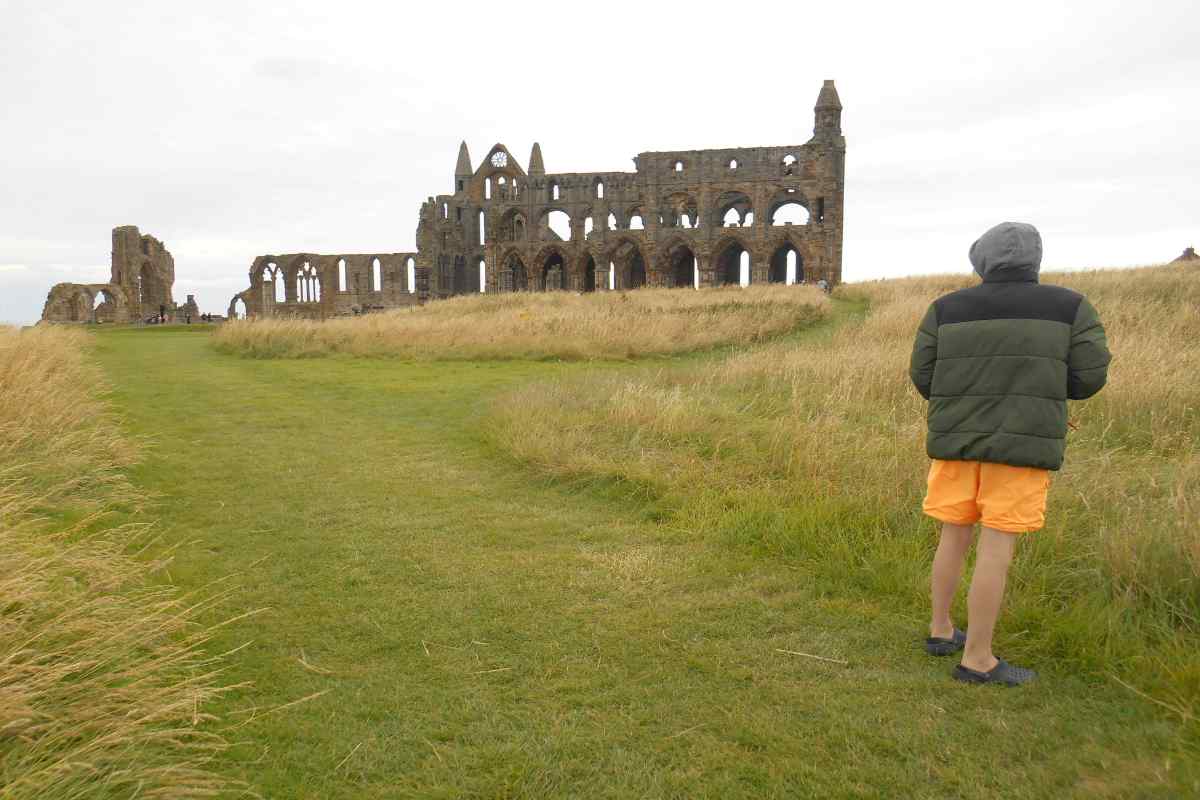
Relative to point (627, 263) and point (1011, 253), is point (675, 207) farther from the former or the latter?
point (1011, 253)

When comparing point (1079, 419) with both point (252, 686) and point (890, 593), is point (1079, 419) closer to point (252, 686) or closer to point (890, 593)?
point (890, 593)

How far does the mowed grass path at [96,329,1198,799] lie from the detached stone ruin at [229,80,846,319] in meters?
34.6

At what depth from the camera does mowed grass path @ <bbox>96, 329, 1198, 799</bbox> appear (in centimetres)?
292

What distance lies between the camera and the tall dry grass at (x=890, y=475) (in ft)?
12.9

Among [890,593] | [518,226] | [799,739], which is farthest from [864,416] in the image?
[518,226]

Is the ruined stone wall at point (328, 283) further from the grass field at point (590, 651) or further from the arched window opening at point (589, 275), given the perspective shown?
the grass field at point (590, 651)

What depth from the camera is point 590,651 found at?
393cm

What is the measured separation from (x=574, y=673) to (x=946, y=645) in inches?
68.4

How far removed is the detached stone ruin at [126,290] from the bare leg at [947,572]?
4340 cm

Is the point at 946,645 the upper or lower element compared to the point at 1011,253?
lower

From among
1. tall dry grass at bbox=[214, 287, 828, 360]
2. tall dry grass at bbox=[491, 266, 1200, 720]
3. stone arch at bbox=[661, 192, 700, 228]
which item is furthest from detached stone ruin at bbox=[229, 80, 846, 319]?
tall dry grass at bbox=[491, 266, 1200, 720]

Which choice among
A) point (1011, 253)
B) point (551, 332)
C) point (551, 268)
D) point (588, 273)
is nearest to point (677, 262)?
point (588, 273)

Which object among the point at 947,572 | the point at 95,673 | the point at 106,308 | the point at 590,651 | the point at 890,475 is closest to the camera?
the point at 95,673

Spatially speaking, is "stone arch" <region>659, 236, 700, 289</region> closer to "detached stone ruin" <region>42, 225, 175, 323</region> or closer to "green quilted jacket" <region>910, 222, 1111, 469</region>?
"detached stone ruin" <region>42, 225, 175, 323</region>
